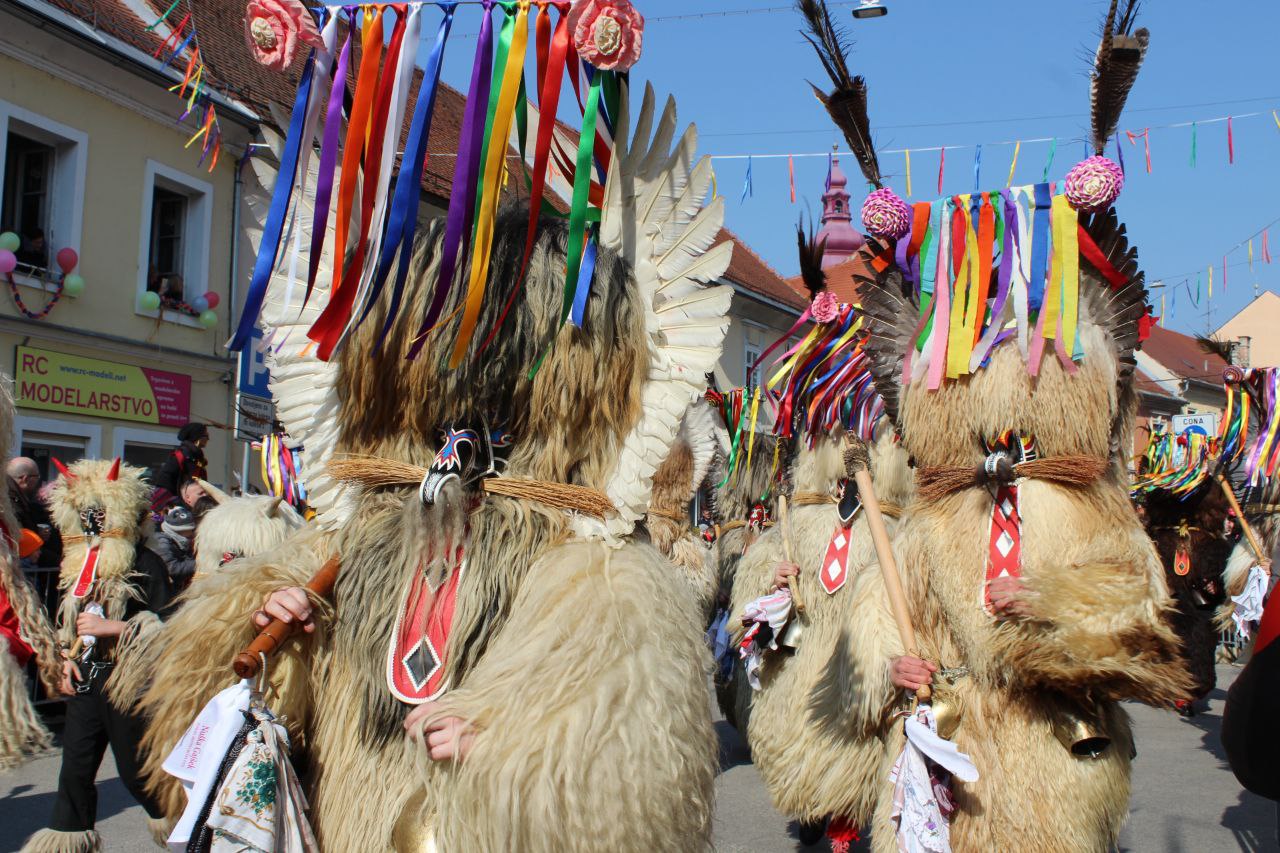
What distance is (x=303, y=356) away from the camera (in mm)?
2586

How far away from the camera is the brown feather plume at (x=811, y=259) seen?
5.03 metres

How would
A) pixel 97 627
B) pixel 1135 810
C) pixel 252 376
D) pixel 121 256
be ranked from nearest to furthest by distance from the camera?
1. pixel 97 627
2. pixel 1135 810
3. pixel 121 256
4. pixel 252 376

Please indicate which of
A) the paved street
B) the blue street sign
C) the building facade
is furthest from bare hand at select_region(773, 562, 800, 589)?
the blue street sign

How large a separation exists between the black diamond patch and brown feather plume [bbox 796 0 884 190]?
235cm

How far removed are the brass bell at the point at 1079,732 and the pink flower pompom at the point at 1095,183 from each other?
153cm

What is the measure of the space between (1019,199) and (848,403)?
2.03 m

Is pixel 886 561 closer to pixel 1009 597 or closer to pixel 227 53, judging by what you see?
pixel 1009 597

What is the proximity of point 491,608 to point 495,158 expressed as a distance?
34.9 inches

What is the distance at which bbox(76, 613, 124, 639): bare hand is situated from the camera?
14.8 ft

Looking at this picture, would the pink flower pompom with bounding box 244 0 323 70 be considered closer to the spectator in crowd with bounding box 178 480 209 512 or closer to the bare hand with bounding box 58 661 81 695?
the bare hand with bounding box 58 661 81 695

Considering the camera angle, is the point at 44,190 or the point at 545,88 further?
the point at 44,190

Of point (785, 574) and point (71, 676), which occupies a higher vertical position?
point (785, 574)

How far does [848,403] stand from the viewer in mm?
5645


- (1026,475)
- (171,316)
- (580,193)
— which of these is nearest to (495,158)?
(580,193)
